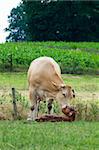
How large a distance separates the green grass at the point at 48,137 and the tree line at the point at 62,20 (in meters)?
51.6

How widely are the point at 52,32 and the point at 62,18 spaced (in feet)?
6.94

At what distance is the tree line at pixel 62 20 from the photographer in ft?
208

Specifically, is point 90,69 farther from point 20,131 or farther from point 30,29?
point 30,29

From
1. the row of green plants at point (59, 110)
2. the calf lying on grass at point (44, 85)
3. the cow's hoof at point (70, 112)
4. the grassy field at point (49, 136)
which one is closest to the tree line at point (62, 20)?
the calf lying on grass at point (44, 85)

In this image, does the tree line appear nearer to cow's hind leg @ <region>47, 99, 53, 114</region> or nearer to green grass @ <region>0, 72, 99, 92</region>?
green grass @ <region>0, 72, 99, 92</region>

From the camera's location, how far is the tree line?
208 ft

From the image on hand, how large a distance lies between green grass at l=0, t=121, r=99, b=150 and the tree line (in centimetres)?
5165

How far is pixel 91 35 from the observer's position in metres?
64.7

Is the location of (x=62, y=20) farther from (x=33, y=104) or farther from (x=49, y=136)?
(x=49, y=136)

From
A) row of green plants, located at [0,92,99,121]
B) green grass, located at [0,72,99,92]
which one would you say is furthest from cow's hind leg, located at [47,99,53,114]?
green grass, located at [0,72,99,92]

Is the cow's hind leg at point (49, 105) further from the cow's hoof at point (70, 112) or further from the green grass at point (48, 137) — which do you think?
the green grass at point (48, 137)

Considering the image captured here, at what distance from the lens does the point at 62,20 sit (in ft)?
210

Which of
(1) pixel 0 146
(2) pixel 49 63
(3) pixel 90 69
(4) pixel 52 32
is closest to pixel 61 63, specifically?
(3) pixel 90 69

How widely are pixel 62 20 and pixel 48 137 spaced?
179ft
